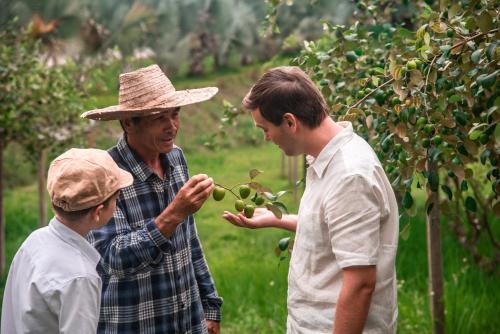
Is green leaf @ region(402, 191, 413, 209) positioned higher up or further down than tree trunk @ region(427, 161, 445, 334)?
higher up

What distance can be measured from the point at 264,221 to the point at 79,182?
744mm

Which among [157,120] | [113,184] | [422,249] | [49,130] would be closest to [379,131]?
[157,120]

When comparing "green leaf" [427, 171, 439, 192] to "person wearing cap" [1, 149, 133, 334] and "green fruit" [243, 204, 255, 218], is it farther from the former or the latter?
"person wearing cap" [1, 149, 133, 334]

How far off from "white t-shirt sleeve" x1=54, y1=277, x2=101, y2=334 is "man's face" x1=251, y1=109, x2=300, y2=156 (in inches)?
24.5

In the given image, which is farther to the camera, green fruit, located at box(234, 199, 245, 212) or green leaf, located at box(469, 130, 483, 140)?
green fruit, located at box(234, 199, 245, 212)

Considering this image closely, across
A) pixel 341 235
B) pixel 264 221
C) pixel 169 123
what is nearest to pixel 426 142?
pixel 341 235

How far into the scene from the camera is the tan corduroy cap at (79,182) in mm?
2039

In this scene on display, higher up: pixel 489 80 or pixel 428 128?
pixel 489 80

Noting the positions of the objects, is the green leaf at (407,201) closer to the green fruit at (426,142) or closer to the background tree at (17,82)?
the green fruit at (426,142)

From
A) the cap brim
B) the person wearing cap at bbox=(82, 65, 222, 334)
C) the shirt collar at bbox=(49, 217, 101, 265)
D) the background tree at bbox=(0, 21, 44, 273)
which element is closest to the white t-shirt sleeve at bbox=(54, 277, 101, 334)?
the shirt collar at bbox=(49, 217, 101, 265)

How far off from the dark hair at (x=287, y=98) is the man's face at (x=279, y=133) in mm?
14

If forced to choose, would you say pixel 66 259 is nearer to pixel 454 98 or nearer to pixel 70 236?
pixel 70 236

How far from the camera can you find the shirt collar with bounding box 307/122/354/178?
2.05 metres

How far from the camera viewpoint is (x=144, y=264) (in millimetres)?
2387
